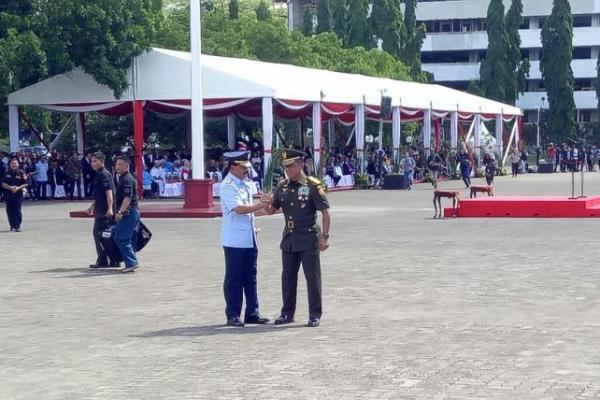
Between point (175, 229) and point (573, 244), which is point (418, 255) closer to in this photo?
point (573, 244)

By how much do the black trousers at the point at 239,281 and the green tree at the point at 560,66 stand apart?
74.2m

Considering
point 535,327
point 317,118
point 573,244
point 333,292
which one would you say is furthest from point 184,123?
point 535,327

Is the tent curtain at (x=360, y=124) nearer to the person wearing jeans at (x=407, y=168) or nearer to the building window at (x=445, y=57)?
the person wearing jeans at (x=407, y=168)

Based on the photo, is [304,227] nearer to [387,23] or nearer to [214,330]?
[214,330]

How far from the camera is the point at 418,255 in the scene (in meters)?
17.9

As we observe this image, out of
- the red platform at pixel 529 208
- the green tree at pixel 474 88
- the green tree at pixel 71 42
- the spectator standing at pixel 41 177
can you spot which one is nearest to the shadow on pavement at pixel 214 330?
the red platform at pixel 529 208

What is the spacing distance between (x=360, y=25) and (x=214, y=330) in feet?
212

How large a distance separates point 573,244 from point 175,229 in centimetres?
851

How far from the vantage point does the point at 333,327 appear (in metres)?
11.2

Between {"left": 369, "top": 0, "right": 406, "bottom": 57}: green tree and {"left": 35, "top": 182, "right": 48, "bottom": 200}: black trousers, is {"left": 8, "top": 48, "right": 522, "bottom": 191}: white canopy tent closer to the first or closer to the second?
{"left": 35, "top": 182, "right": 48, "bottom": 200}: black trousers

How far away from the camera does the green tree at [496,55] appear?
81.7 meters

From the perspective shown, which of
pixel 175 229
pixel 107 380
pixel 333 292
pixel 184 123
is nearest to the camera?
pixel 107 380

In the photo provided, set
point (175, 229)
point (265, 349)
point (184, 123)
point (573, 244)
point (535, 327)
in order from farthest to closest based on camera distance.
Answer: point (184, 123), point (175, 229), point (573, 244), point (535, 327), point (265, 349)

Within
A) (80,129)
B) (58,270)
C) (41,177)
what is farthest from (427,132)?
(58,270)
